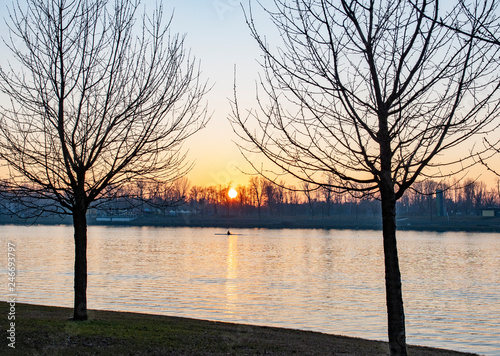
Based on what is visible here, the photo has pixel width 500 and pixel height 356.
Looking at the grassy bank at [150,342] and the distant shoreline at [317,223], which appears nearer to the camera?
the grassy bank at [150,342]

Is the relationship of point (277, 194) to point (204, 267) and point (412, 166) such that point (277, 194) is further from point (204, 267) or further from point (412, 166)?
point (412, 166)

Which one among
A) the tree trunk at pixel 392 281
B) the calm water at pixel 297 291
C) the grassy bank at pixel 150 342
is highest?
the tree trunk at pixel 392 281

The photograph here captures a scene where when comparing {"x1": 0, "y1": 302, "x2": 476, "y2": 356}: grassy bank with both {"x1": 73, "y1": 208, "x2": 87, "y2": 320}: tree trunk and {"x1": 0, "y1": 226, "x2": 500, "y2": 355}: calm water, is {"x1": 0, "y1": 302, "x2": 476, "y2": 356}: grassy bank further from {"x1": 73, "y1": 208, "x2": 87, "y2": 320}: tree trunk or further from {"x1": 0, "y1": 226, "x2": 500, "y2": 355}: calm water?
{"x1": 0, "y1": 226, "x2": 500, "y2": 355}: calm water

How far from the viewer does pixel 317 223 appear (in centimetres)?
13862

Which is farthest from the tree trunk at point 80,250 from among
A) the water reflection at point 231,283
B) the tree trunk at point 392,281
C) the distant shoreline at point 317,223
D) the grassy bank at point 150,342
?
the distant shoreline at point 317,223

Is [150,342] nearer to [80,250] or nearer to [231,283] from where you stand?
[80,250]

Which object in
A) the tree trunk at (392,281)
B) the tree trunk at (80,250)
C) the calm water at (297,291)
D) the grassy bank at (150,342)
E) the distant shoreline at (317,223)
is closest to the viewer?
the tree trunk at (392,281)

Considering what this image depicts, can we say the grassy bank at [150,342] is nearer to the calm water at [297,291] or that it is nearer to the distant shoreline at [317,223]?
the calm water at [297,291]

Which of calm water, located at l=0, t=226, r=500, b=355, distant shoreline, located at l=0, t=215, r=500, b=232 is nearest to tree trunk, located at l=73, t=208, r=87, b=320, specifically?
calm water, located at l=0, t=226, r=500, b=355

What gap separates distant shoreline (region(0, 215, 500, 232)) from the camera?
115 m

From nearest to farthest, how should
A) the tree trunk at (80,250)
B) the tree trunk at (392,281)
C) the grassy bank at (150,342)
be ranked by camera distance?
the tree trunk at (392,281) < the grassy bank at (150,342) < the tree trunk at (80,250)

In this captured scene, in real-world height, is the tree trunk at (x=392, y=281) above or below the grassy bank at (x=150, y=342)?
above

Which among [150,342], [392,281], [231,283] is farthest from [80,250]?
[231,283]

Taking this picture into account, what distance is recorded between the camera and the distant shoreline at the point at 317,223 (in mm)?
114512
